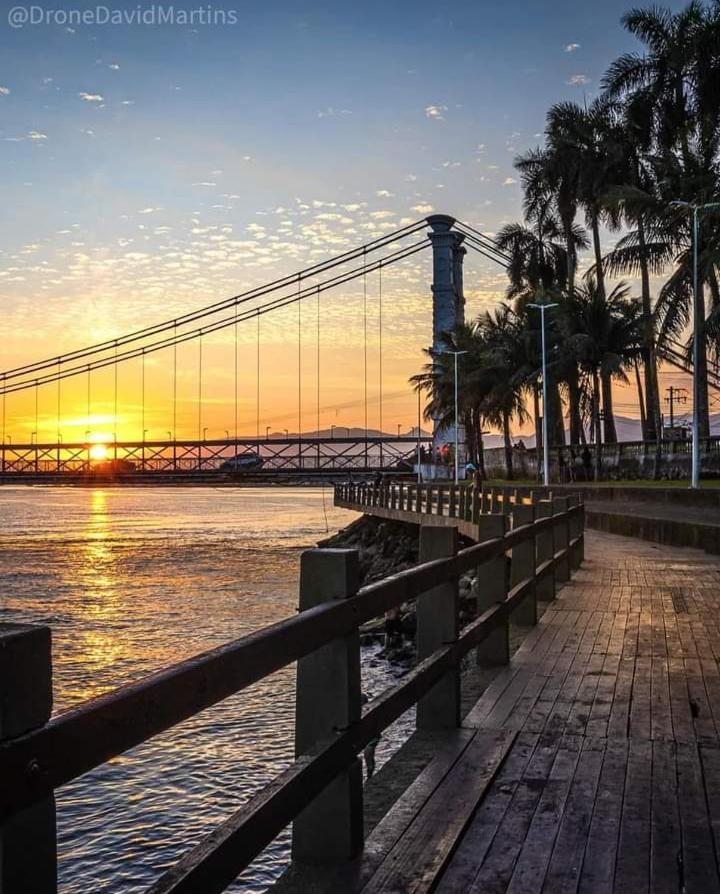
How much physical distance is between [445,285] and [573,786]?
279 ft

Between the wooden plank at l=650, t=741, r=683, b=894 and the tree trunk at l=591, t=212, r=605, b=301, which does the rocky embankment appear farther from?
the tree trunk at l=591, t=212, r=605, b=301

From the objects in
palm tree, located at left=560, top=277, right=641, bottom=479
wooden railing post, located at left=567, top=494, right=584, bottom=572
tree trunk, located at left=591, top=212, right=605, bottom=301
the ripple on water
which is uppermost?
tree trunk, located at left=591, top=212, right=605, bottom=301

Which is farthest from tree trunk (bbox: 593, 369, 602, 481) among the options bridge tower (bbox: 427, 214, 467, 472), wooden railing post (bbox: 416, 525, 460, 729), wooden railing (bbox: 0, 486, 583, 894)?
wooden railing post (bbox: 416, 525, 460, 729)

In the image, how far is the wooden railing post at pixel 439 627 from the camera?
5.65m

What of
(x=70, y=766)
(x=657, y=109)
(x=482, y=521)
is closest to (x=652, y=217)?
(x=657, y=109)

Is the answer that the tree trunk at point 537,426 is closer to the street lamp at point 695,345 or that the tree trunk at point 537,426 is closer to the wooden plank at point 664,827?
the street lamp at point 695,345

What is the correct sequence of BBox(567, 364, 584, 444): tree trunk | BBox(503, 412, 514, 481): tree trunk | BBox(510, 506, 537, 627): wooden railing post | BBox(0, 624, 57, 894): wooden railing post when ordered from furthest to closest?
BBox(503, 412, 514, 481): tree trunk, BBox(567, 364, 584, 444): tree trunk, BBox(510, 506, 537, 627): wooden railing post, BBox(0, 624, 57, 894): wooden railing post

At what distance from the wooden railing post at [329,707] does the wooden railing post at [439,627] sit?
1.78 m

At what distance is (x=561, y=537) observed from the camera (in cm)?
1369

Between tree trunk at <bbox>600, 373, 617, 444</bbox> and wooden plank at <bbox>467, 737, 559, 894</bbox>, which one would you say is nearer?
wooden plank at <bbox>467, 737, 559, 894</bbox>

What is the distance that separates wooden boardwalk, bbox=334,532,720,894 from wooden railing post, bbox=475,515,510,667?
153mm

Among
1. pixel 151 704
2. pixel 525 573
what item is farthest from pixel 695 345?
pixel 151 704

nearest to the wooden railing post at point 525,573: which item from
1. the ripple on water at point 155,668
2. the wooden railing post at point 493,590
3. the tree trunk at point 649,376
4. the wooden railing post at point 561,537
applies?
the ripple on water at point 155,668

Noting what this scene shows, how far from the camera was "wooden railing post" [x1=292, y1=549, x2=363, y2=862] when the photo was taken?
3764 millimetres
